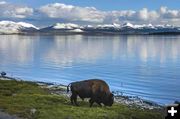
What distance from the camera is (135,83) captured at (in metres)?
63.7

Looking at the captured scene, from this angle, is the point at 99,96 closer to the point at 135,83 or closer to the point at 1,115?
the point at 1,115

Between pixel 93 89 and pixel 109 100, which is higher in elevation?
pixel 93 89

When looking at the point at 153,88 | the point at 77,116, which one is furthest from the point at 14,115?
the point at 153,88

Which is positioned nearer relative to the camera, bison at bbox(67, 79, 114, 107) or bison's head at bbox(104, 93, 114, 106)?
bison at bbox(67, 79, 114, 107)

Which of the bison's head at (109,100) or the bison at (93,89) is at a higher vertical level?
the bison at (93,89)

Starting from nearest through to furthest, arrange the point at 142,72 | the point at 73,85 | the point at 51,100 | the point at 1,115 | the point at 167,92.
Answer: the point at 1,115 < the point at 73,85 < the point at 51,100 < the point at 167,92 < the point at 142,72

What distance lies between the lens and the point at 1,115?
1895cm

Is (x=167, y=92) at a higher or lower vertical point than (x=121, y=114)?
lower

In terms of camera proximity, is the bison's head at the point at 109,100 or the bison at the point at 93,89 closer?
the bison at the point at 93,89

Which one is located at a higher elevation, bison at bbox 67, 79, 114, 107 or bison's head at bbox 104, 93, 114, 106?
bison at bbox 67, 79, 114, 107

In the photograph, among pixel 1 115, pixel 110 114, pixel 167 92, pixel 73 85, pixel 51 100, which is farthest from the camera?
pixel 167 92

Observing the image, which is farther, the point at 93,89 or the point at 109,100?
the point at 109,100

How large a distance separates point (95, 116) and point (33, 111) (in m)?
3.22

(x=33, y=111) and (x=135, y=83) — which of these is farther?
(x=135, y=83)
